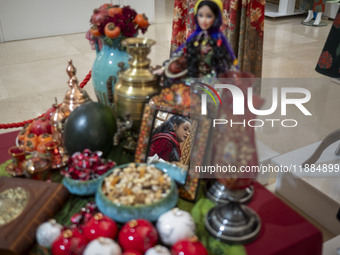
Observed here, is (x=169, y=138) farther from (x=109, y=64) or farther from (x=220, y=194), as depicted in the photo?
(x=109, y=64)

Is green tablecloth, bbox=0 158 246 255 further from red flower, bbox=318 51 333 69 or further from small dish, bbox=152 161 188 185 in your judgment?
red flower, bbox=318 51 333 69

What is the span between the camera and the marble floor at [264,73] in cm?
273

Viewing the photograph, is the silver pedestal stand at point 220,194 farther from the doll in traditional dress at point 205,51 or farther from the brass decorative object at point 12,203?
the brass decorative object at point 12,203

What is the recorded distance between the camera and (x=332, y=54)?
1.86 metres

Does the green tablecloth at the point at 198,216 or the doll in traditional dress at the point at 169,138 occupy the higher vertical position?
the doll in traditional dress at the point at 169,138

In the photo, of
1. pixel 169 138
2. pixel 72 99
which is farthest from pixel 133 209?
pixel 72 99

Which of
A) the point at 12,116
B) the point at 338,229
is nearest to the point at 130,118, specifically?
the point at 338,229

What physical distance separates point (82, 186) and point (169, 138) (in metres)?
0.29

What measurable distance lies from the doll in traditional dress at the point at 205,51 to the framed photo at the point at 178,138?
0.05 metres

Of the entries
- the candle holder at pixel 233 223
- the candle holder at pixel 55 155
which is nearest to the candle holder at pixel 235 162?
the candle holder at pixel 233 223

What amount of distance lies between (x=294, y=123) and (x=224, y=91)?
2090 millimetres

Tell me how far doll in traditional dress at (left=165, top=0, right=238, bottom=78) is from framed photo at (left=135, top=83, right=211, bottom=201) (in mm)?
55

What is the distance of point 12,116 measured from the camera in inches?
116

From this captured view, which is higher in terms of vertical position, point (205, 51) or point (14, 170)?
point (205, 51)
